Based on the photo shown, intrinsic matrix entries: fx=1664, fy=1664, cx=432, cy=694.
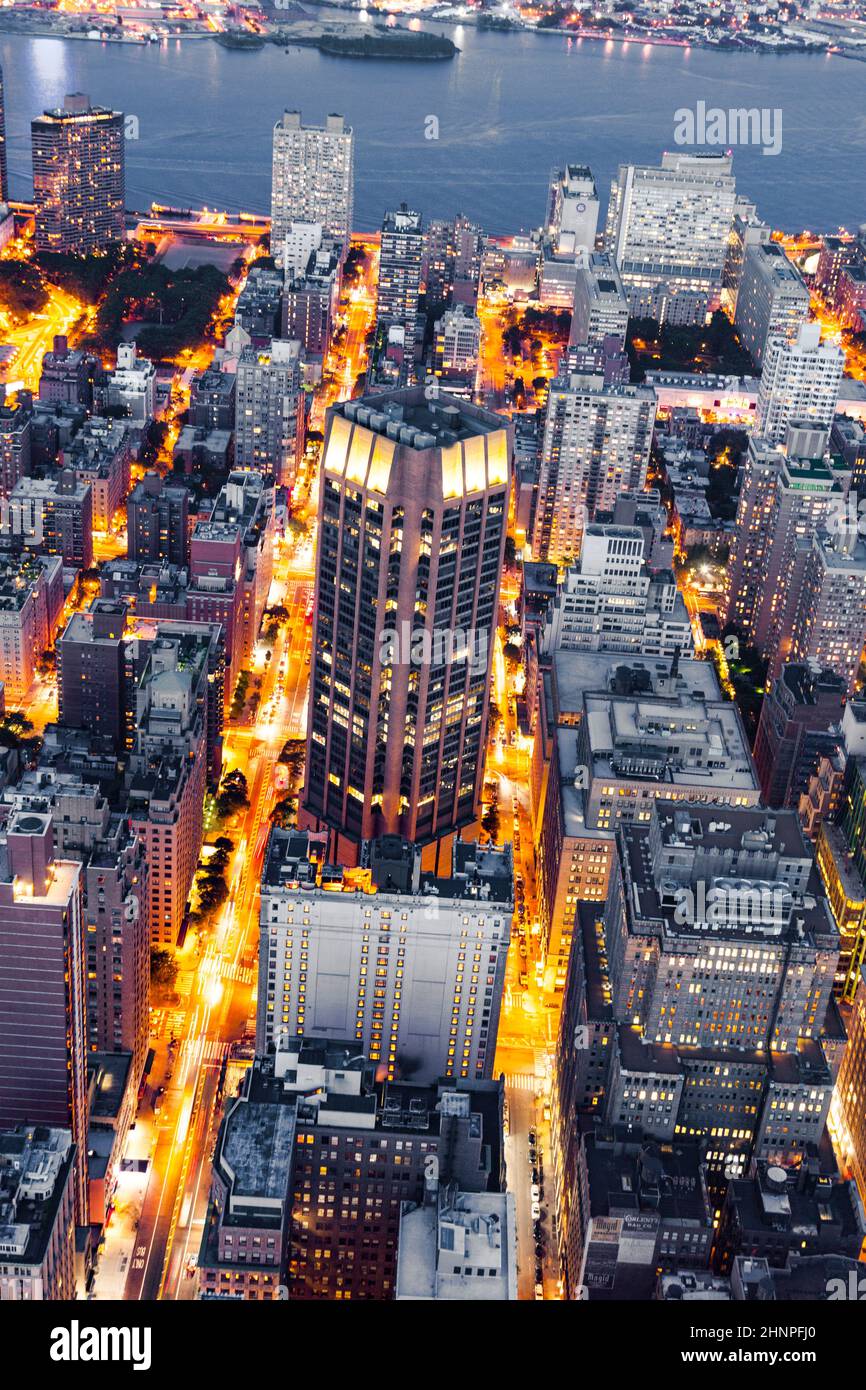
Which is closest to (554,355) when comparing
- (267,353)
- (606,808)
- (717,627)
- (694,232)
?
(694,232)

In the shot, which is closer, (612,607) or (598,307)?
(612,607)

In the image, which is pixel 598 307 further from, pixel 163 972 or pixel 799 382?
pixel 163 972

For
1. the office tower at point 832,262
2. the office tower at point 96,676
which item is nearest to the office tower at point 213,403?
the office tower at point 96,676

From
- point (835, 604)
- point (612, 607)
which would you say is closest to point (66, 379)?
point (612, 607)

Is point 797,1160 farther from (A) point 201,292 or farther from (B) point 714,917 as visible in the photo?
(A) point 201,292

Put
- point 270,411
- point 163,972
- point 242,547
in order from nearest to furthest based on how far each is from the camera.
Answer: point 163,972 → point 242,547 → point 270,411
